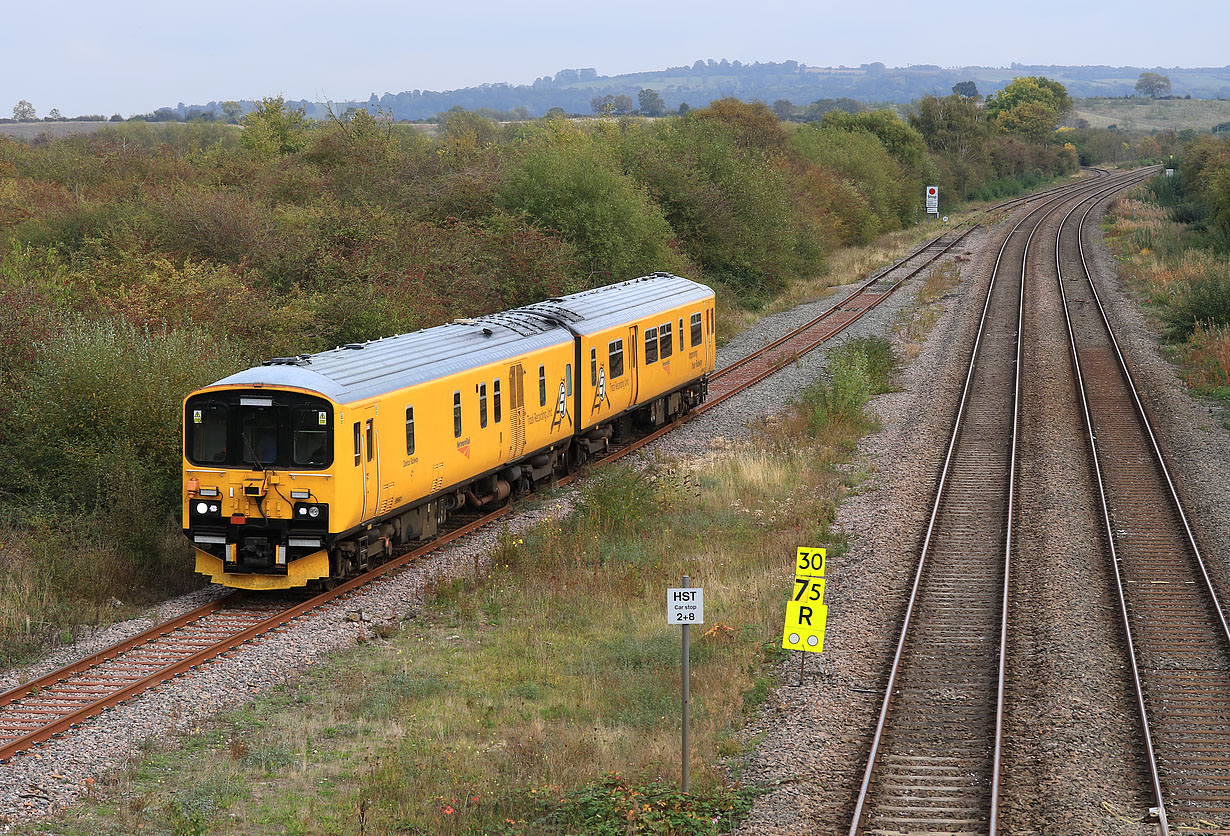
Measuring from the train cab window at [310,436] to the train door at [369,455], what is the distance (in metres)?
0.50

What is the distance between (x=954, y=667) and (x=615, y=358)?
39.6ft

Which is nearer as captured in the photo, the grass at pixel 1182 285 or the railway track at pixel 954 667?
the railway track at pixel 954 667

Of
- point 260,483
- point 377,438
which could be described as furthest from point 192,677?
point 377,438

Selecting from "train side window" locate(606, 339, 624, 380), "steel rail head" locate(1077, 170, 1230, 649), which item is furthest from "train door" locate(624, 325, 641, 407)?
"steel rail head" locate(1077, 170, 1230, 649)

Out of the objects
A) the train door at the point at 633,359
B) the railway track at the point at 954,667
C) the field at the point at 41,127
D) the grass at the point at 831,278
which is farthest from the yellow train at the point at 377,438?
the field at the point at 41,127

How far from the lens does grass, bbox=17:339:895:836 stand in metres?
9.92

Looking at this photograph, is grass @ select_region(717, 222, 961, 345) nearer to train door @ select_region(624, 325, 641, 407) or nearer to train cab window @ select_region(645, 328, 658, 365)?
train cab window @ select_region(645, 328, 658, 365)

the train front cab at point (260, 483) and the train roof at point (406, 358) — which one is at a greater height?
the train roof at point (406, 358)

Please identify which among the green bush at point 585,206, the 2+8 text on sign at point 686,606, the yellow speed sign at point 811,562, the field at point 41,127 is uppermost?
the field at point 41,127

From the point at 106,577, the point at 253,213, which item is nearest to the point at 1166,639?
the point at 106,577

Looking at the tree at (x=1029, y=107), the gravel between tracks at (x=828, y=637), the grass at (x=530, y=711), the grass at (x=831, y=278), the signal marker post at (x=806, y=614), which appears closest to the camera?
the grass at (x=530, y=711)

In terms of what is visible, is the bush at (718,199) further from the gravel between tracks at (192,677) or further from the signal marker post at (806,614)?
the signal marker post at (806,614)

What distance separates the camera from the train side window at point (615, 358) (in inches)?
947

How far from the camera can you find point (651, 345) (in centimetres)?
2617
